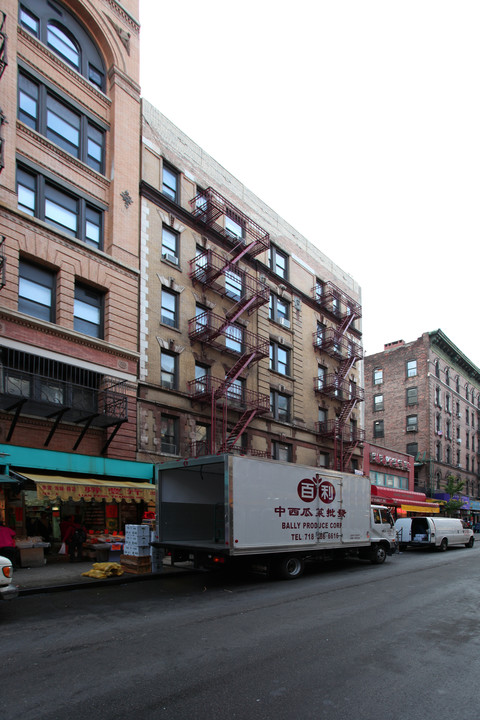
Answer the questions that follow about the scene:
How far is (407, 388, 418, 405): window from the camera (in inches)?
2090

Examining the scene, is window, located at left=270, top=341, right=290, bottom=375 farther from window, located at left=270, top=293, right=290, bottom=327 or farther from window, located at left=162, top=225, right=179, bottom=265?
window, located at left=162, top=225, right=179, bottom=265

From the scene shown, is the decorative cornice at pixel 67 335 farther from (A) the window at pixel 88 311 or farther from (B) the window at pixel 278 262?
(B) the window at pixel 278 262

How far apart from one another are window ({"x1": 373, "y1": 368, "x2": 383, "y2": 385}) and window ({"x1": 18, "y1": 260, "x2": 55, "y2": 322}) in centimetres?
4401

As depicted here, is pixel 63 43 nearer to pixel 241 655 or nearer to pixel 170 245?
pixel 170 245

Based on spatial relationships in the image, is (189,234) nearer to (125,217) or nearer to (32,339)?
(125,217)

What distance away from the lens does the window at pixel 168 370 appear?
23.1m

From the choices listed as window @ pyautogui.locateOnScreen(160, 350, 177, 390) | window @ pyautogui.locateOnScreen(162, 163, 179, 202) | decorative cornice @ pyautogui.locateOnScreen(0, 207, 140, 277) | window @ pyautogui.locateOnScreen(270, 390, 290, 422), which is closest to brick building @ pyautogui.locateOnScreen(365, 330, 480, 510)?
window @ pyautogui.locateOnScreen(270, 390, 290, 422)

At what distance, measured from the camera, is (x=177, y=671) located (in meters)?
6.21

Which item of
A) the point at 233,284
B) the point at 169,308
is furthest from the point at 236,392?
the point at 233,284

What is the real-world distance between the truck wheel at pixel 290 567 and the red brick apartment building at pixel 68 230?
808 cm

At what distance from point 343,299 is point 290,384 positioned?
9583 millimetres

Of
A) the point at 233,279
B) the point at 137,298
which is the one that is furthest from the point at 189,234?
the point at 137,298

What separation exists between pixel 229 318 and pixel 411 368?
33.3 metres

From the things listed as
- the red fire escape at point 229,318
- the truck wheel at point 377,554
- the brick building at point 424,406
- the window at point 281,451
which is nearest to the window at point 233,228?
the red fire escape at point 229,318
